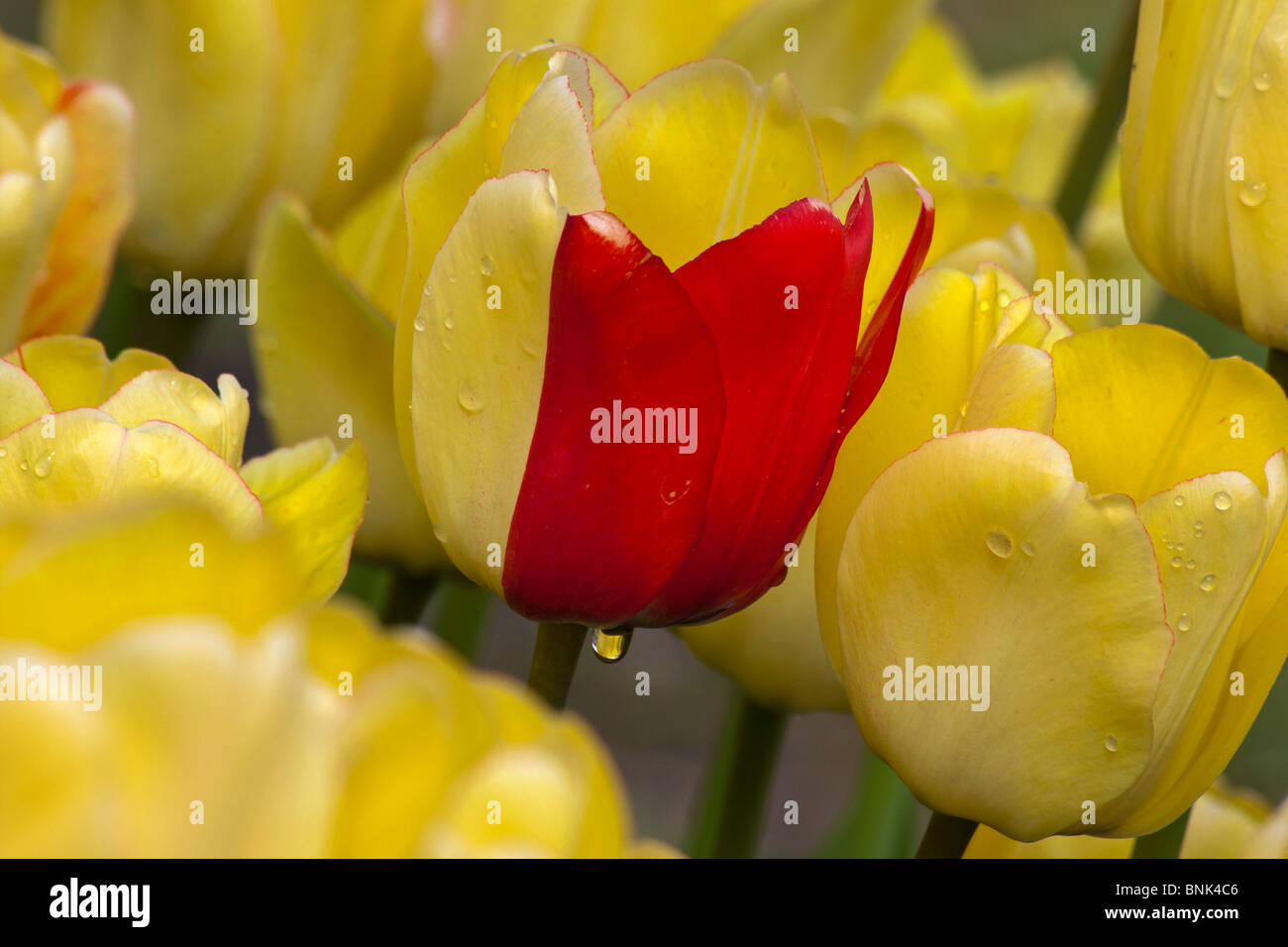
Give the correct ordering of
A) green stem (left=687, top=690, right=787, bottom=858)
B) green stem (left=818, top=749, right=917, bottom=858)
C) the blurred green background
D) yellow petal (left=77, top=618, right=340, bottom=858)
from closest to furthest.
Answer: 1. yellow petal (left=77, top=618, right=340, bottom=858)
2. green stem (left=687, top=690, right=787, bottom=858)
3. green stem (left=818, top=749, right=917, bottom=858)
4. the blurred green background

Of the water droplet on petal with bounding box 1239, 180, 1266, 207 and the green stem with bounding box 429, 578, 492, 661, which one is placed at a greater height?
the water droplet on petal with bounding box 1239, 180, 1266, 207

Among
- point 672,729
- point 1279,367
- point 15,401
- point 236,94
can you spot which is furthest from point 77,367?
point 672,729

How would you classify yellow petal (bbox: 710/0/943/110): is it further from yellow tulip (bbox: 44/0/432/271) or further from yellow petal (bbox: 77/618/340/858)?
yellow petal (bbox: 77/618/340/858)

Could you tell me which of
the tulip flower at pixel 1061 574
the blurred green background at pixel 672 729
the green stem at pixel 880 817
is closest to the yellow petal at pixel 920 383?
the tulip flower at pixel 1061 574

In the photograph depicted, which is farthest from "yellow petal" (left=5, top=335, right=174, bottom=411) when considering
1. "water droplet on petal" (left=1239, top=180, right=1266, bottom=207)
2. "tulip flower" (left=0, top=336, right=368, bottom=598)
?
"water droplet on petal" (left=1239, top=180, right=1266, bottom=207)

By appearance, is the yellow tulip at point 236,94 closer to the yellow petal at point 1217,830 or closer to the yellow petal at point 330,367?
the yellow petal at point 330,367
